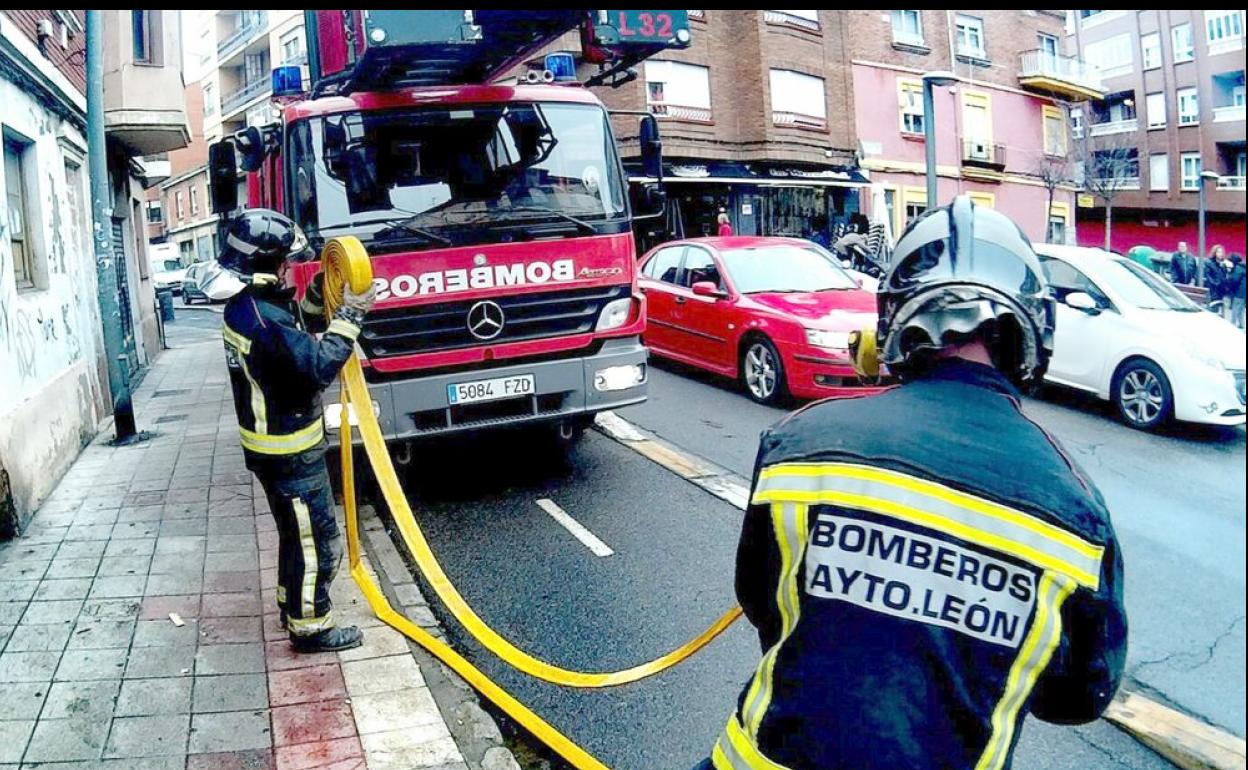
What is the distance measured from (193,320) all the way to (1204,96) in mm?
29192

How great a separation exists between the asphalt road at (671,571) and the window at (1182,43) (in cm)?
70

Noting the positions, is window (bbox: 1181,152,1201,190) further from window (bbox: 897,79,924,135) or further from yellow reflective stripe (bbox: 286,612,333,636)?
window (bbox: 897,79,924,135)

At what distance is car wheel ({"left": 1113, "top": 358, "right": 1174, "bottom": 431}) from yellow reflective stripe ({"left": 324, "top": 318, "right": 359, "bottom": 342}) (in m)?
6.41

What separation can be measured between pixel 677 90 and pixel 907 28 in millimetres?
6209

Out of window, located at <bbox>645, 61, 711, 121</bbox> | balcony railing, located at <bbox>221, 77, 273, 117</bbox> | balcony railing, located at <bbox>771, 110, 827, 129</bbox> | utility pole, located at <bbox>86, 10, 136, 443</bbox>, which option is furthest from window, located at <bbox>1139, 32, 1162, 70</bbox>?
utility pole, located at <bbox>86, 10, 136, 443</bbox>

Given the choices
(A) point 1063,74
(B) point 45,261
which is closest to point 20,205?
(B) point 45,261

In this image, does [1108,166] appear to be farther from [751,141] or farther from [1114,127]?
[751,141]

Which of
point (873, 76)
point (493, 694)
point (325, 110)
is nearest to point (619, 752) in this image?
point (493, 694)

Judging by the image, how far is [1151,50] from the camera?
171cm

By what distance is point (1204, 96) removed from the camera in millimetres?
1485

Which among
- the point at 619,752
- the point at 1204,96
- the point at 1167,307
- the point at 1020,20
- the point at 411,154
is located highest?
the point at 411,154

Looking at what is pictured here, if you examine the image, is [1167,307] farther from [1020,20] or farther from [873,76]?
[1020,20]

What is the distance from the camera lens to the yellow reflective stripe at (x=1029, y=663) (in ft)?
4.85

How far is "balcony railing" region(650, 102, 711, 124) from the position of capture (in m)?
8.12
